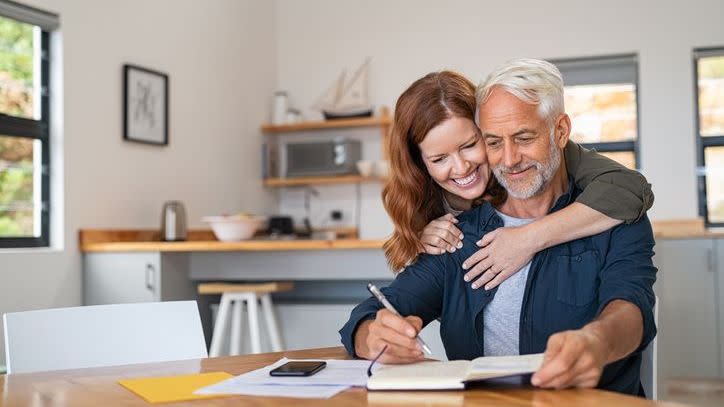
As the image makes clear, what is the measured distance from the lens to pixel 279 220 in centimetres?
579

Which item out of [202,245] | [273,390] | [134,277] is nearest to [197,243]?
[202,245]

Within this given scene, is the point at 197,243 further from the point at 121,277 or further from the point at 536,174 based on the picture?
the point at 536,174

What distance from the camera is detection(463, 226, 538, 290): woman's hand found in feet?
5.78

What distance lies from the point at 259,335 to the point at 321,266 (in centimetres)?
42

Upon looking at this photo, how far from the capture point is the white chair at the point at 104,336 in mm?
1785

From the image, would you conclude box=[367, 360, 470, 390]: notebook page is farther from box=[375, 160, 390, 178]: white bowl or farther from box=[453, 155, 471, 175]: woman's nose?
box=[375, 160, 390, 178]: white bowl

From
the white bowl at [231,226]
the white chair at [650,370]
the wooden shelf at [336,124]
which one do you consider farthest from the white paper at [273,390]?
the wooden shelf at [336,124]

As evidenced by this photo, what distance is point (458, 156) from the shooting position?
6.35ft

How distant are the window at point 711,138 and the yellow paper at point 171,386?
4.68 m

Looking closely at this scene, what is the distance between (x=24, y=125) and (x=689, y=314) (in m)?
3.28

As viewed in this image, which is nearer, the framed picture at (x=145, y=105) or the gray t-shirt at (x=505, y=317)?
the gray t-shirt at (x=505, y=317)

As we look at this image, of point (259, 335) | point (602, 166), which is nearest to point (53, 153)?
point (259, 335)

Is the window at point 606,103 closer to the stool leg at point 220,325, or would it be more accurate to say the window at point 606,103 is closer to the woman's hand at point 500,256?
the stool leg at point 220,325

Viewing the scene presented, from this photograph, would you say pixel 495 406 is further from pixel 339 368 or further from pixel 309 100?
pixel 309 100
